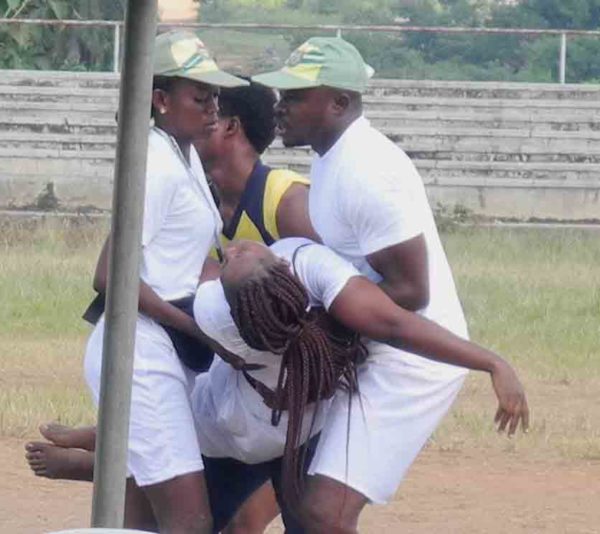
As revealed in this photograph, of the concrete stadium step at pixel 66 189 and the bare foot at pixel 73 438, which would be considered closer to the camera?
the bare foot at pixel 73 438

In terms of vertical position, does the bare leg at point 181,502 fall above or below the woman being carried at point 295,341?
below

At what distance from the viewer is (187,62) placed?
174 inches

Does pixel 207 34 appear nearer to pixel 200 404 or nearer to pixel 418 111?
pixel 418 111

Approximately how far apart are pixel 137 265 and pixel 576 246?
41.6ft

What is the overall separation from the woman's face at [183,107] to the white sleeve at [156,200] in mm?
189

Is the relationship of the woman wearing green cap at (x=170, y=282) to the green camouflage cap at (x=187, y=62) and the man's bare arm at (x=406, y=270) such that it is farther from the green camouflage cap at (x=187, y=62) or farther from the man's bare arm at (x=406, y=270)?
the man's bare arm at (x=406, y=270)

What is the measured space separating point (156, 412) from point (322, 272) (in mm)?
640

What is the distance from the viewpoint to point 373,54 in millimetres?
22656

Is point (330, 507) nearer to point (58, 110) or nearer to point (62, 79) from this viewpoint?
point (58, 110)

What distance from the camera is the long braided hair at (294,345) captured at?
3859 mm

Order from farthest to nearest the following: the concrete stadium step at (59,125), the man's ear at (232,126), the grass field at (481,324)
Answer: the concrete stadium step at (59,125) → the grass field at (481,324) → the man's ear at (232,126)

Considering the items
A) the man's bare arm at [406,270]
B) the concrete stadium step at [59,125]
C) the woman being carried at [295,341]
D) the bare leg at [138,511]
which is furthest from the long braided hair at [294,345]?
the concrete stadium step at [59,125]

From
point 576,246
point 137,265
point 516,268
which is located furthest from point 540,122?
point 137,265

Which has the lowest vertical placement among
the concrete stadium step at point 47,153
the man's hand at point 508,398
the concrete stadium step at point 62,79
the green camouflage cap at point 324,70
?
the concrete stadium step at point 47,153
